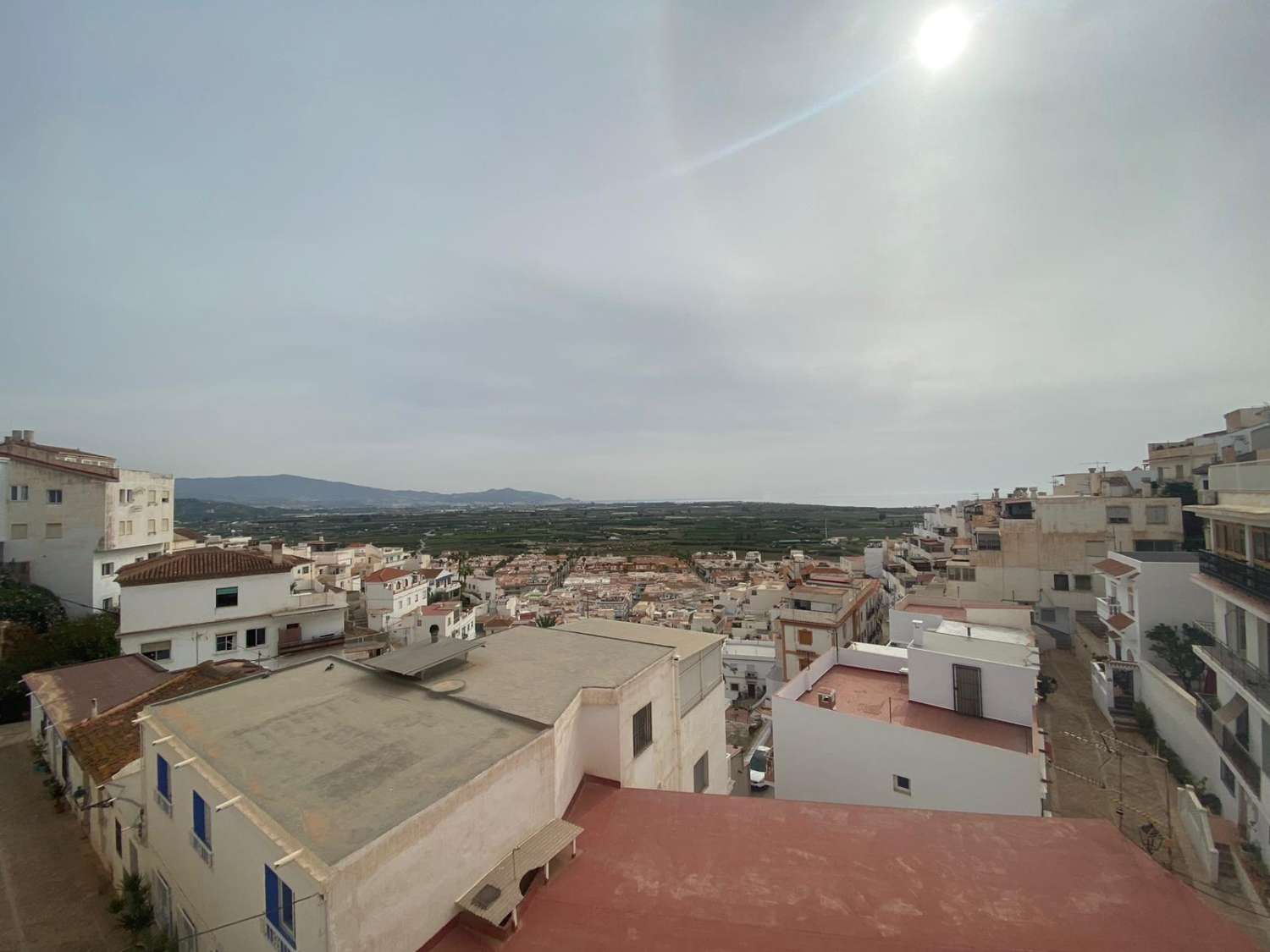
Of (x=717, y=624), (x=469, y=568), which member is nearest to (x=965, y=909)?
(x=717, y=624)

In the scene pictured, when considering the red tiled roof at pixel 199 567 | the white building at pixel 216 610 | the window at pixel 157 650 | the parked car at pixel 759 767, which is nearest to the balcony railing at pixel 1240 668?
the parked car at pixel 759 767

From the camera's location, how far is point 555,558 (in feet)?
336

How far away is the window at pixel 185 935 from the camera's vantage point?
18.1 feet

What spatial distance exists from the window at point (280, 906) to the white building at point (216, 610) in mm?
16501

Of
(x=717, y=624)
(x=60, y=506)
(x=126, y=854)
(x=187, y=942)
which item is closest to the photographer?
(x=187, y=942)

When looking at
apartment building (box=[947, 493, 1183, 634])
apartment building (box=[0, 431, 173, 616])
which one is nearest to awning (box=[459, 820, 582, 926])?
apartment building (box=[0, 431, 173, 616])

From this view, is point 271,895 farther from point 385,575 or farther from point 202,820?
point 385,575

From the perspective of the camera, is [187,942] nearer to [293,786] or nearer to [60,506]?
[293,786]

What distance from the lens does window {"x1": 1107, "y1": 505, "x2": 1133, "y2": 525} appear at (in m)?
25.7

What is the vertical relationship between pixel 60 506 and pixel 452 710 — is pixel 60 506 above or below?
above

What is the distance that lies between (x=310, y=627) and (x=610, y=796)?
55.9ft

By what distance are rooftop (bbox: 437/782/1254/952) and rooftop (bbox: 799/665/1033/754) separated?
4.40 metres

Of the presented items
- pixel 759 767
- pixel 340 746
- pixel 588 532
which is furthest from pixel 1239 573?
pixel 588 532

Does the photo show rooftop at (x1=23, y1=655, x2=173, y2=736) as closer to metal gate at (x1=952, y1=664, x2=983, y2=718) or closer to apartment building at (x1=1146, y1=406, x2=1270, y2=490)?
metal gate at (x1=952, y1=664, x2=983, y2=718)
